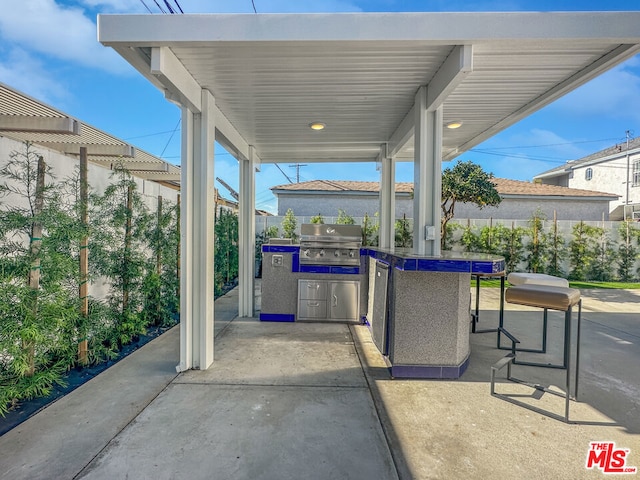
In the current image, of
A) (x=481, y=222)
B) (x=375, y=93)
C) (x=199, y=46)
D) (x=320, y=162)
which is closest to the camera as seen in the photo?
(x=199, y=46)

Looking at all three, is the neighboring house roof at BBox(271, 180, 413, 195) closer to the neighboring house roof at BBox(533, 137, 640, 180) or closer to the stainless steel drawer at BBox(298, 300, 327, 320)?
the stainless steel drawer at BBox(298, 300, 327, 320)

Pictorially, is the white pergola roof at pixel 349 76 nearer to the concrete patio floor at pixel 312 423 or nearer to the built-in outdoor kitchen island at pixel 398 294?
the built-in outdoor kitchen island at pixel 398 294

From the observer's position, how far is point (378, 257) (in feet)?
A: 12.4

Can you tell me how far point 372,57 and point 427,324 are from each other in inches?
92.6

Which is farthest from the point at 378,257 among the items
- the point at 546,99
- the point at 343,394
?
the point at 546,99

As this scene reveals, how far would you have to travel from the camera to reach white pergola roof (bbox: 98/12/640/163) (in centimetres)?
224

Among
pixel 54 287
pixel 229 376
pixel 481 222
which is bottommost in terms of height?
pixel 229 376

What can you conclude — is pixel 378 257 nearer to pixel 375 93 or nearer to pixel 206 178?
pixel 375 93

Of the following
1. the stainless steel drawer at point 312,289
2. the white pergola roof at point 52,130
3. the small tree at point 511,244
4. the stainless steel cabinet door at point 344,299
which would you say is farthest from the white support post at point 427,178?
the small tree at point 511,244

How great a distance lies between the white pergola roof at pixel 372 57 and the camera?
224 centimetres

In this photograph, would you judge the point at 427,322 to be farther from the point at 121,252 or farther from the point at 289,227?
the point at 289,227

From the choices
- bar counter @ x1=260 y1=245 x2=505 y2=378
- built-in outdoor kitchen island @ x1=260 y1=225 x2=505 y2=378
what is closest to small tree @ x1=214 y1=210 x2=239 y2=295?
built-in outdoor kitchen island @ x1=260 y1=225 x2=505 y2=378

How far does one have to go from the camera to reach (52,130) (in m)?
2.41

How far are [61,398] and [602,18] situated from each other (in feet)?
15.9
